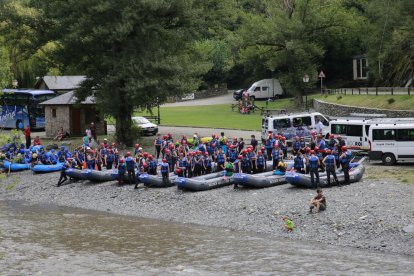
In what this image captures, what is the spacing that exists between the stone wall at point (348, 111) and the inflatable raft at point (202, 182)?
594 inches

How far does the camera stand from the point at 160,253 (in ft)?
74.8

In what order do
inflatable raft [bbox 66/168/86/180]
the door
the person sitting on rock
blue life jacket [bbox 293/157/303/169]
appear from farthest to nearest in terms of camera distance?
the door, inflatable raft [bbox 66/168/86/180], blue life jacket [bbox 293/157/303/169], the person sitting on rock

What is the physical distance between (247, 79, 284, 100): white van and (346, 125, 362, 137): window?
39.2 m

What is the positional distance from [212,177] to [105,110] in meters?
13.5

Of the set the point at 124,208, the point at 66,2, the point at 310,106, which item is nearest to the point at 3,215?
the point at 124,208

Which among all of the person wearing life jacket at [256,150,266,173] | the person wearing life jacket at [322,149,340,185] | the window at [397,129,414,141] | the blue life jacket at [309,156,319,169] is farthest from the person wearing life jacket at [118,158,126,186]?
the window at [397,129,414,141]

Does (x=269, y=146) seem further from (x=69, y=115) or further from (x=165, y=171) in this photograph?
(x=69, y=115)

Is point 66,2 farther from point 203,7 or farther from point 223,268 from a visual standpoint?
point 223,268

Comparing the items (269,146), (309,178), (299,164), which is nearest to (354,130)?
(269,146)

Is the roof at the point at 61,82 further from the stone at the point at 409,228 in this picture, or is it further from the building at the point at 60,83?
the stone at the point at 409,228

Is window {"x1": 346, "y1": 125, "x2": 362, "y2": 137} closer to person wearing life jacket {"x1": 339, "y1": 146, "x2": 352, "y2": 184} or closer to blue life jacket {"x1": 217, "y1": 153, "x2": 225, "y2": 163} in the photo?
person wearing life jacket {"x1": 339, "y1": 146, "x2": 352, "y2": 184}

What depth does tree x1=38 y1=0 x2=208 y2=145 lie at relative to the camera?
1594 inches

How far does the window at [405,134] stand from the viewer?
3140cm

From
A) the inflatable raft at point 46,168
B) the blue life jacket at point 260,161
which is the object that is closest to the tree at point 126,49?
the inflatable raft at point 46,168
